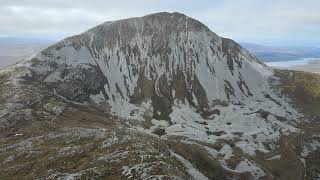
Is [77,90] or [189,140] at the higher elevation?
[77,90]

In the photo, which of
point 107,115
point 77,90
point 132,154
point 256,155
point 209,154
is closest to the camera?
point 132,154

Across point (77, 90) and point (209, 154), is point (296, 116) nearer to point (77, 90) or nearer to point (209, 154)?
point (209, 154)

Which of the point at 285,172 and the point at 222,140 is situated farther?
the point at 222,140

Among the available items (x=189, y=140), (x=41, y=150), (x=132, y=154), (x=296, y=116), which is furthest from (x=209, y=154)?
→ (x=296, y=116)

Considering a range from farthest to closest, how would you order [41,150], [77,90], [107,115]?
1. [77,90]
2. [107,115]
3. [41,150]

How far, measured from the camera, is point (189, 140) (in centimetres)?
15825

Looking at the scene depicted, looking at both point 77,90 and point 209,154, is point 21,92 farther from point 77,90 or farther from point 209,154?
point 209,154

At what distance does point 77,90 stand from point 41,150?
73.0 metres

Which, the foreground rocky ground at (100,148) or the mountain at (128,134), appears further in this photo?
the mountain at (128,134)

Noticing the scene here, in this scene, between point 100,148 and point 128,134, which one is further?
point 128,134

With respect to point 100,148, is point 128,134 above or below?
above

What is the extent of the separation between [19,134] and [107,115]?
1771 inches

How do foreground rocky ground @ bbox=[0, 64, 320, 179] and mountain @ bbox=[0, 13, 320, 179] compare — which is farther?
mountain @ bbox=[0, 13, 320, 179]

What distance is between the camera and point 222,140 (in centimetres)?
16512
